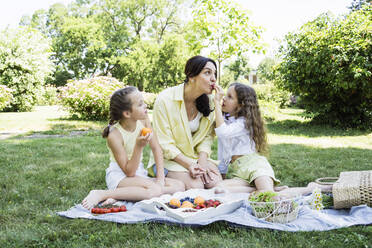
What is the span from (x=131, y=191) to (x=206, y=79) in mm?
1391

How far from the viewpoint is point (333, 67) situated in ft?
26.1

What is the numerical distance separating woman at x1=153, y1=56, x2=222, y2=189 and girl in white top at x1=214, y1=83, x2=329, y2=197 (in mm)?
177

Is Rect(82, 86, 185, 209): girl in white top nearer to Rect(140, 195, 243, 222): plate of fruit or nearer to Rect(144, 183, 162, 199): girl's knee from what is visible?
Rect(144, 183, 162, 199): girl's knee

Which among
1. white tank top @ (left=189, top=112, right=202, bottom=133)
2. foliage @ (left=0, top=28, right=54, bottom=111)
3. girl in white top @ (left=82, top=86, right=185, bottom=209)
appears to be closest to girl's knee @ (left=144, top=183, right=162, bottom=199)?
girl in white top @ (left=82, top=86, right=185, bottom=209)

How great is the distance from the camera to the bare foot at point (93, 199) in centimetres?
294

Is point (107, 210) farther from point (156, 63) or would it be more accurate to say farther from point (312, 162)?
point (156, 63)

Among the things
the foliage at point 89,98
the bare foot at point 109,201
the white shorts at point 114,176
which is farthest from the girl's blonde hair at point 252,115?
the foliage at point 89,98

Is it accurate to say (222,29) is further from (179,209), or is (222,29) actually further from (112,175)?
(179,209)

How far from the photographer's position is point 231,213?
2771 millimetres

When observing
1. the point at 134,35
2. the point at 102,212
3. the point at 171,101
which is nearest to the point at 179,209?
the point at 102,212

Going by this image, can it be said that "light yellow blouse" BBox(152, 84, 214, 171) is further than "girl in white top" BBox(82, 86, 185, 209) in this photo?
Yes

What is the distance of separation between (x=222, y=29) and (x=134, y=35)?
2609 cm

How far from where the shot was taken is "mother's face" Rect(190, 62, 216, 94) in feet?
11.4

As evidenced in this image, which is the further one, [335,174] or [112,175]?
[335,174]
